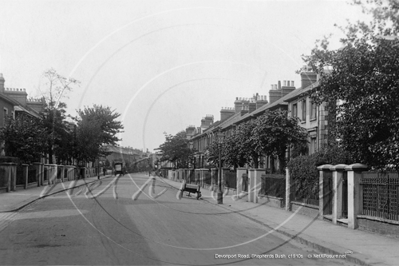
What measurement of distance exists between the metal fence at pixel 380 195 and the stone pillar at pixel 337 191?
3.92 feet

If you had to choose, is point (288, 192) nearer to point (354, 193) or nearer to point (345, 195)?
point (345, 195)

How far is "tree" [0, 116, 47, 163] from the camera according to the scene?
3152 cm

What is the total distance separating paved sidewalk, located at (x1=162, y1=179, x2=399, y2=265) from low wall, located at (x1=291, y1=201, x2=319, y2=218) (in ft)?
0.79

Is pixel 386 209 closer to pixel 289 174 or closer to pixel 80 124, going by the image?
pixel 289 174

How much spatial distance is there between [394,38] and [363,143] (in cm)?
285

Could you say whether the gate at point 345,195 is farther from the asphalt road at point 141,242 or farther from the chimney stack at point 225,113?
the chimney stack at point 225,113

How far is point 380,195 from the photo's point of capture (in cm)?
1185

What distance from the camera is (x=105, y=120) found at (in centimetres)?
6378

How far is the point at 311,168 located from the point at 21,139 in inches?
883

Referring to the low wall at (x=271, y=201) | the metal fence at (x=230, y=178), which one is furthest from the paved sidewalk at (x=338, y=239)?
the metal fence at (x=230, y=178)

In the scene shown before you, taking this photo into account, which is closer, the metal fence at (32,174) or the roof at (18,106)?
the metal fence at (32,174)

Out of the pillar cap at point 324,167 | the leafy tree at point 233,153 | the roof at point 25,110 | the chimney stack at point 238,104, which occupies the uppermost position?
the chimney stack at point 238,104

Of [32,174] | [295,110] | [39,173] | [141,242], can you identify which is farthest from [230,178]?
[141,242]

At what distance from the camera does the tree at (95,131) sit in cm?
5456
